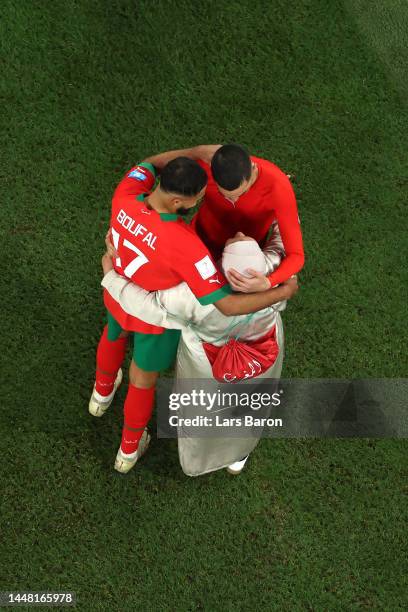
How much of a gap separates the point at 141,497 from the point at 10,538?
2.21ft

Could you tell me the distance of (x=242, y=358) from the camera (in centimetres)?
255

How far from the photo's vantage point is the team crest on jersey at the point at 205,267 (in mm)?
2357

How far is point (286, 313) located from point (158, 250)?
1710 mm

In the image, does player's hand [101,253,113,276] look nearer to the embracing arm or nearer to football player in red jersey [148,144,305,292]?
the embracing arm

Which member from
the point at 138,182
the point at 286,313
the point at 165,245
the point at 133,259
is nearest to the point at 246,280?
the point at 165,245

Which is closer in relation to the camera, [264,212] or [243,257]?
[243,257]

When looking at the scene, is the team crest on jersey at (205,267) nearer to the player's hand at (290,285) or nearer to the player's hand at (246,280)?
the player's hand at (246,280)

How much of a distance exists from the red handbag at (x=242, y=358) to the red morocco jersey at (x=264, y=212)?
300 mm

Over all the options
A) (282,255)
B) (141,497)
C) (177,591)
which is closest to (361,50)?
(282,255)

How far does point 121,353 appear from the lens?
10.8ft

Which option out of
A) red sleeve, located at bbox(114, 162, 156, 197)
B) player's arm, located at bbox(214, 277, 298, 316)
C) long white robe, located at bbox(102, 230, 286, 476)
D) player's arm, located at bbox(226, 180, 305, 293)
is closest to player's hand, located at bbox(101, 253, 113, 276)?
long white robe, located at bbox(102, 230, 286, 476)

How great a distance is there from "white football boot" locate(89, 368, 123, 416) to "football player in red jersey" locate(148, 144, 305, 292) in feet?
3.73

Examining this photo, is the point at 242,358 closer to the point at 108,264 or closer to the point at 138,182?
the point at 108,264

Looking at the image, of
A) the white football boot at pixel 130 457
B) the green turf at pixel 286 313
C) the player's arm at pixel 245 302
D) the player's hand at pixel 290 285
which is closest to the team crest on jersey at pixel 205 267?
Result: the player's arm at pixel 245 302
